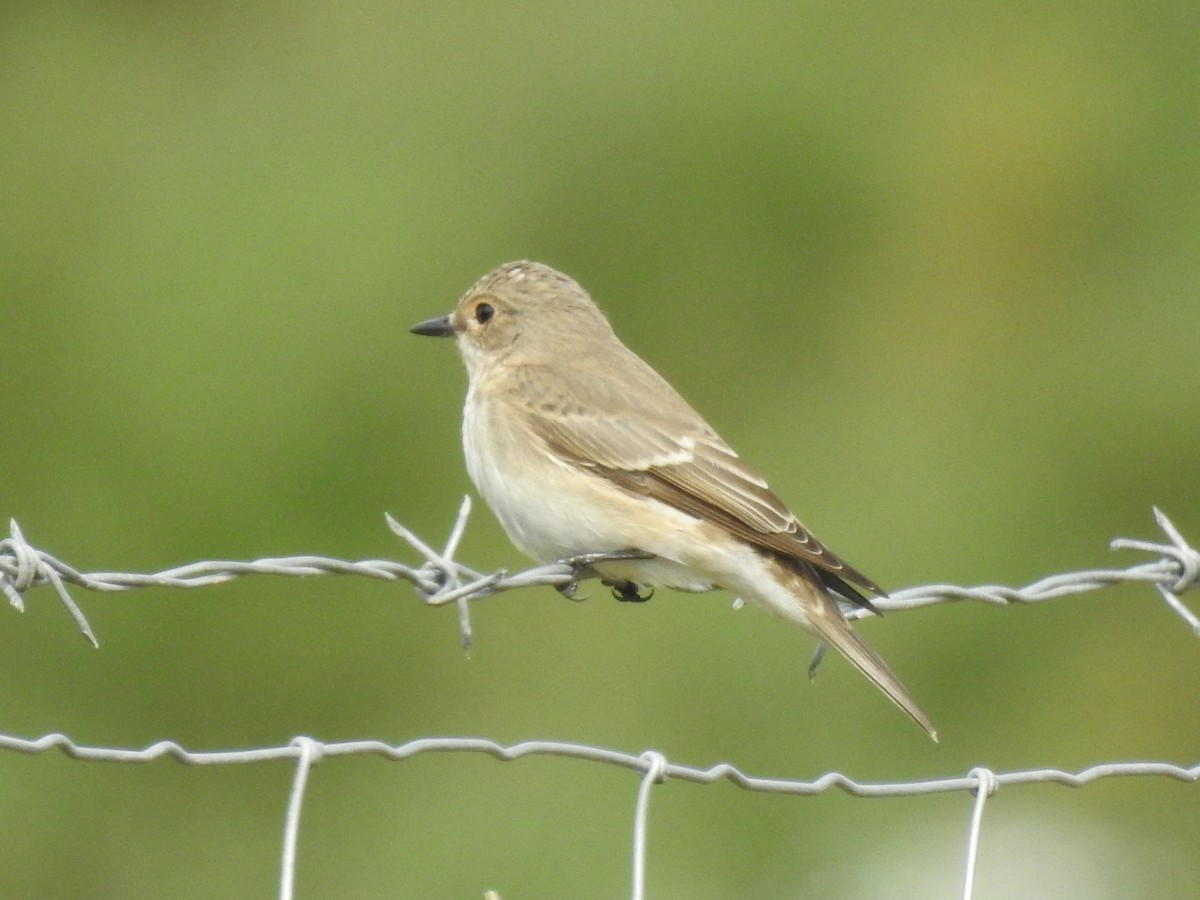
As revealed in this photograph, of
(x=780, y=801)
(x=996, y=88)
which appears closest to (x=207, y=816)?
(x=780, y=801)

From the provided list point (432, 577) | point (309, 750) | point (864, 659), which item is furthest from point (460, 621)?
point (864, 659)

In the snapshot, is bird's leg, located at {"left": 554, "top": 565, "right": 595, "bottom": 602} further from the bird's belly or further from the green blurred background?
the green blurred background

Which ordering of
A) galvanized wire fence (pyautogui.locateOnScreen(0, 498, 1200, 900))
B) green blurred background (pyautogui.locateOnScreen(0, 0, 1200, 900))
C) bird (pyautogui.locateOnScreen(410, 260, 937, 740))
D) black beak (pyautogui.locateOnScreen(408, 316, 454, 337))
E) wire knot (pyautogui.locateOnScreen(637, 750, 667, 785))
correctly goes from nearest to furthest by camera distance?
1. galvanized wire fence (pyautogui.locateOnScreen(0, 498, 1200, 900))
2. wire knot (pyautogui.locateOnScreen(637, 750, 667, 785))
3. bird (pyautogui.locateOnScreen(410, 260, 937, 740))
4. black beak (pyautogui.locateOnScreen(408, 316, 454, 337))
5. green blurred background (pyautogui.locateOnScreen(0, 0, 1200, 900))

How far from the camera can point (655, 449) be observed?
6227mm

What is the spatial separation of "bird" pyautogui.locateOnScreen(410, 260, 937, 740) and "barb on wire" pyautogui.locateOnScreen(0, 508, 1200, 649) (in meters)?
0.30

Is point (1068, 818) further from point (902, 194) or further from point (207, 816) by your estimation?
point (902, 194)

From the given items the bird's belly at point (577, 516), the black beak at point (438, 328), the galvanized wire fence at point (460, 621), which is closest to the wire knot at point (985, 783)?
the galvanized wire fence at point (460, 621)

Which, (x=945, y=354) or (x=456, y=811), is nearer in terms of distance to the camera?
(x=456, y=811)

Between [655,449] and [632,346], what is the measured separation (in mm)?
4870

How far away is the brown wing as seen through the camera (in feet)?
19.2

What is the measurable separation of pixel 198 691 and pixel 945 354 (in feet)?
15.4

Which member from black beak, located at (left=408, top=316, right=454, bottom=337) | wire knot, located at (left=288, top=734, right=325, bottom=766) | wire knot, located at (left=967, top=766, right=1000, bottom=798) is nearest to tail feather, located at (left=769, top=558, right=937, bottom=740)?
wire knot, located at (left=967, top=766, right=1000, bottom=798)

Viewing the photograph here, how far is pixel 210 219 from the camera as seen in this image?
1140cm

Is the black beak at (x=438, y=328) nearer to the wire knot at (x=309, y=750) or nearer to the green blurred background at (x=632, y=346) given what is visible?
the green blurred background at (x=632, y=346)
